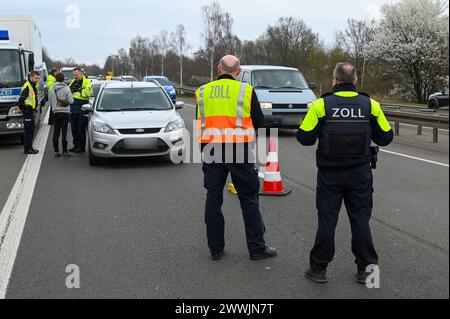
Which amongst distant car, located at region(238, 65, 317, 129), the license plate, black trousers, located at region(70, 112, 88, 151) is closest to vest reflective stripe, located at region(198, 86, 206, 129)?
the license plate

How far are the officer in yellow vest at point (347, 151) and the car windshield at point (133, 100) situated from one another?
7.22 metres

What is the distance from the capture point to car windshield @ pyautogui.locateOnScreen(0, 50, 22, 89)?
13.9 metres

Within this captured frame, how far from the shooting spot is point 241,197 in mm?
5156

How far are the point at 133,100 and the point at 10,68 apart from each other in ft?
14.5

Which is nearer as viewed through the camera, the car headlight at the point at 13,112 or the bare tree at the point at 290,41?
the car headlight at the point at 13,112

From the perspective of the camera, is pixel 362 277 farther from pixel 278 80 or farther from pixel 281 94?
pixel 278 80

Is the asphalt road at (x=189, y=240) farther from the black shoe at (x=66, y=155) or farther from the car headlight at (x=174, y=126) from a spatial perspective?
the black shoe at (x=66, y=155)

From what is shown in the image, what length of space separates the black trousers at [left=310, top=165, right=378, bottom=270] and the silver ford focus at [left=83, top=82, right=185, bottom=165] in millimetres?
6112

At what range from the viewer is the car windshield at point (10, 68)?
548 inches

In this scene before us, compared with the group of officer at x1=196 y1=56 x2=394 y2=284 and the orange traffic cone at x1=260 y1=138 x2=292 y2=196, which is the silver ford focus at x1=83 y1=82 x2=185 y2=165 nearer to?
the orange traffic cone at x1=260 y1=138 x2=292 y2=196

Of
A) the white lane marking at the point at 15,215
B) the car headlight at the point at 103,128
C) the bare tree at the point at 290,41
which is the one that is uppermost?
the bare tree at the point at 290,41

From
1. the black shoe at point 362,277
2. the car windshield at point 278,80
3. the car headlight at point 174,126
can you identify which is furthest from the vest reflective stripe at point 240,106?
the car windshield at point 278,80
